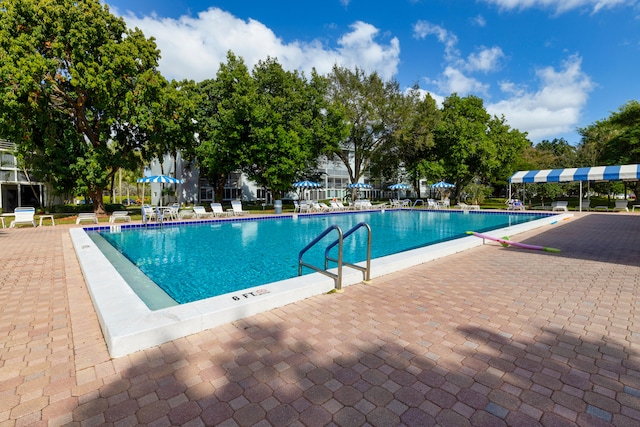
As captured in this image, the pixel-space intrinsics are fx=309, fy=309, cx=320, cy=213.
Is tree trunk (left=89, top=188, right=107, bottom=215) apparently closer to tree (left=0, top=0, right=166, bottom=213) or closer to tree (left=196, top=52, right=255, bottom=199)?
tree (left=0, top=0, right=166, bottom=213)

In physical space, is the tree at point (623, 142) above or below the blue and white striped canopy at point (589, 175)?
above

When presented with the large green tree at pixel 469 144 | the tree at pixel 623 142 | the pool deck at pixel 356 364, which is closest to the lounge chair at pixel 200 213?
the pool deck at pixel 356 364

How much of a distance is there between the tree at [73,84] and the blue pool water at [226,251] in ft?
23.2

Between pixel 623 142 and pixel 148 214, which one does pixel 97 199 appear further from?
pixel 623 142

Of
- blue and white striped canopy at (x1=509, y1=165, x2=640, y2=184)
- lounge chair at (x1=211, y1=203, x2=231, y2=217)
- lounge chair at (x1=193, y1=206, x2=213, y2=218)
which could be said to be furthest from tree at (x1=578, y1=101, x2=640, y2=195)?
lounge chair at (x1=193, y1=206, x2=213, y2=218)

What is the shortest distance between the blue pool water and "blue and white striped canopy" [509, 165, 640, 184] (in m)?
13.0

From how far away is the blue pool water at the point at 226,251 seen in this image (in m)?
6.26

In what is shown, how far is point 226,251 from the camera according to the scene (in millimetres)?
9125

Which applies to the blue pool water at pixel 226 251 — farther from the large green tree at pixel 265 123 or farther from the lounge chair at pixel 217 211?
the large green tree at pixel 265 123

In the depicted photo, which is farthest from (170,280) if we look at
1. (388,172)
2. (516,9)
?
(388,172)

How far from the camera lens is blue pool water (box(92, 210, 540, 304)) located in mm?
6262

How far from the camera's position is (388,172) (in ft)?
111

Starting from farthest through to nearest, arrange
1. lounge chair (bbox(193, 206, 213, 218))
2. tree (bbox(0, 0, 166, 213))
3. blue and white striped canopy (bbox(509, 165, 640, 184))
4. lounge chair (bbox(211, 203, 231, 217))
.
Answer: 1. blue and white striped canopy (bbox(509, 165, 640, 184))
2. lounge chair (bbox(211, 203, 231, 217))
3. lounge chair (bbox(193, 206, 213, 218))
4. tree (bbox(0, 0, 166, 213))

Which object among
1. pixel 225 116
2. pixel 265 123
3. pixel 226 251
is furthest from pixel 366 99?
pixel 226 251
